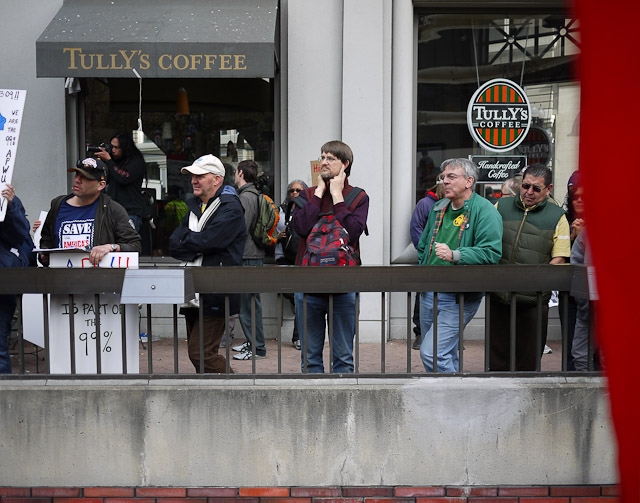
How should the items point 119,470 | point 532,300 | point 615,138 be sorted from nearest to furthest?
point 615,138 → point 119,470 → point 532,300

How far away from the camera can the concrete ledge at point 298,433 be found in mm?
4344

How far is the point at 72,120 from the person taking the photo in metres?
9.36

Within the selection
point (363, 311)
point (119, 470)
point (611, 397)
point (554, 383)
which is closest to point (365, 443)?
point (554, 383)

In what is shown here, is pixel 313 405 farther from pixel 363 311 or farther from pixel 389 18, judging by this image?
pixel 389 18

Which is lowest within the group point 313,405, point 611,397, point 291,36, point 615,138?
point 313,405

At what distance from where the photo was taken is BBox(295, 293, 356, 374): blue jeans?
511 centimetres

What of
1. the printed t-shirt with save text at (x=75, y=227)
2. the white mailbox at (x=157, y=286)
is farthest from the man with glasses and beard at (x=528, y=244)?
the printed t-shirt with save text at (x=75, y=227)

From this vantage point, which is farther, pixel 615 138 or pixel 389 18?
pixel 389 18

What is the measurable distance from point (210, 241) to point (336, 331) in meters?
1.12

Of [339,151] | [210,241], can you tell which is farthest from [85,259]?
Answer: [339,151]

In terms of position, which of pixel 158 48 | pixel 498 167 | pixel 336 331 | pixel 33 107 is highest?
pixel 158 48

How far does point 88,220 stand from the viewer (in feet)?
19.0

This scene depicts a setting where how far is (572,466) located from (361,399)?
4.22ft

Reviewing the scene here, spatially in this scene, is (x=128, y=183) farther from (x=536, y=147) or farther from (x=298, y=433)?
(x=298, y=433)
